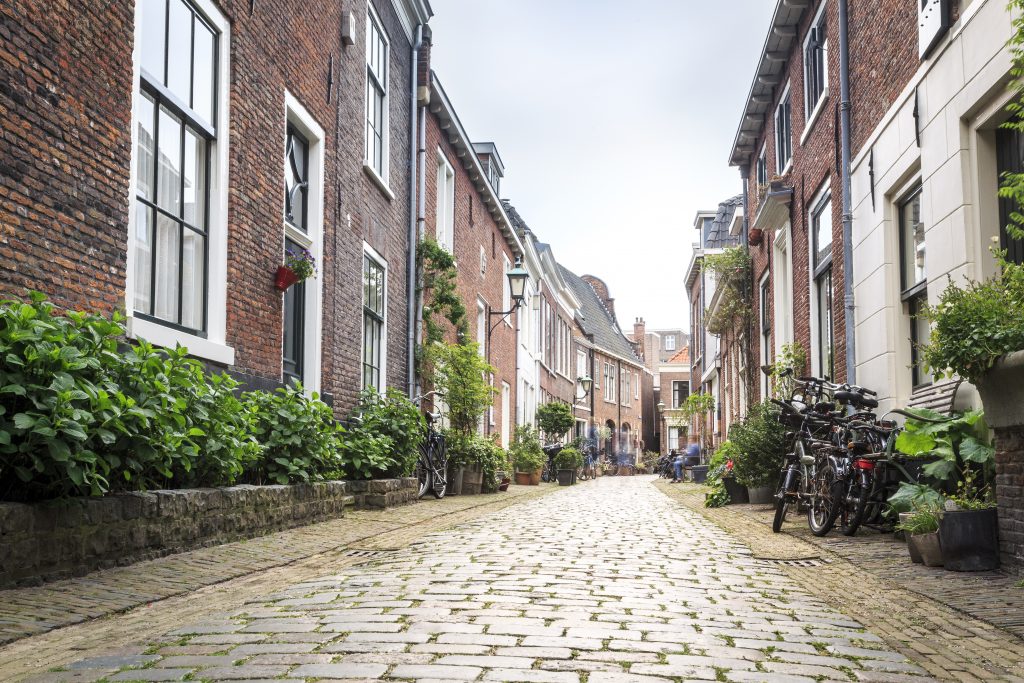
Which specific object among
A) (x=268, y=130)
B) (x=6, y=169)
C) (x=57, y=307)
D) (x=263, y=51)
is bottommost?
(x=57, y=307)

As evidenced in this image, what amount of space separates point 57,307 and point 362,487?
16.2ft

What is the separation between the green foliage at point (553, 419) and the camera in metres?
29.3

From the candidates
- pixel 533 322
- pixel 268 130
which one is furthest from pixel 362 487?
pixel 533 322

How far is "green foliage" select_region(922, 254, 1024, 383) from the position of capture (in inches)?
213

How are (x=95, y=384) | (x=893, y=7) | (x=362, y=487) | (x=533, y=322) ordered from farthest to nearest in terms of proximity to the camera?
(x=533, y=322) < (x=362, y=487) < (x=893, y=7) < (x=95, y=384)

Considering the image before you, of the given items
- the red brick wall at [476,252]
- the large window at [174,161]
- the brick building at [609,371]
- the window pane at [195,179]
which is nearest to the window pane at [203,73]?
the large window at [174,161]

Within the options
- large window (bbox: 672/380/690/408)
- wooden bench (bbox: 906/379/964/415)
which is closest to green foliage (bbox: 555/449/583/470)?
wooden bench (bbox: 906/379/964/415)

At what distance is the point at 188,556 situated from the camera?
6.05 m

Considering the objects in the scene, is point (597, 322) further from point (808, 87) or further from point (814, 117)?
point (814, 117)

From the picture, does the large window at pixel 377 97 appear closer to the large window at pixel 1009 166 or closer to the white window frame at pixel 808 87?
the white window frame at pixel 808 87

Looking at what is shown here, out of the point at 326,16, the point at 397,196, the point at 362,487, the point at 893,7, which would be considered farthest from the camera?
the point at 397,196

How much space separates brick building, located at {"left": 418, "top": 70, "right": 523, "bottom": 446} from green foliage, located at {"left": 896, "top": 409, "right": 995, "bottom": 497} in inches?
404

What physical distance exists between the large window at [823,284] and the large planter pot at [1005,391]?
262 inches

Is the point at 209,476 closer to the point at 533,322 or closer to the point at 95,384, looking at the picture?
the point at 95,384
